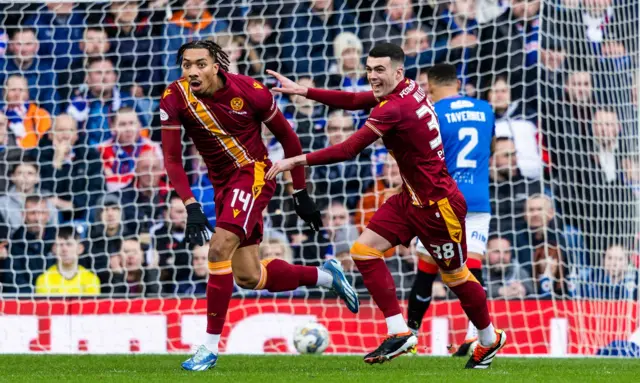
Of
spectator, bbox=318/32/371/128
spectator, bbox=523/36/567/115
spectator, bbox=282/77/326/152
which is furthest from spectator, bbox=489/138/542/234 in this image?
spectator, bbox=282/77/326/152

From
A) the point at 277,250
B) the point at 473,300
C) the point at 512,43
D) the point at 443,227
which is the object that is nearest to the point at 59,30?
the point at 277,250

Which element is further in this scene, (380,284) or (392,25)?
(392,25)

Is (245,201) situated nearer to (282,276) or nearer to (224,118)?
(224,118)

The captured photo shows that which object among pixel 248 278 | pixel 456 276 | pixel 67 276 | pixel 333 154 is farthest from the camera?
pixel 67 276

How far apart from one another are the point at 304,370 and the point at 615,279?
3.98 metres

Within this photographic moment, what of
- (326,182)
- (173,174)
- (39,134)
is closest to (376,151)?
(326,182)

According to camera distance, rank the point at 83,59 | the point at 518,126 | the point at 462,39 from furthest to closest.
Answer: the point at 83,59 < the point at 462,39 < the point at 518,126

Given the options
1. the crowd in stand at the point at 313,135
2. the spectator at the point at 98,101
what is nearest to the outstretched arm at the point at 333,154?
the crowd in stand at the point at 313,135

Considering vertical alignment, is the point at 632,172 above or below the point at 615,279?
above

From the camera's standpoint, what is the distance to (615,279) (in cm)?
923

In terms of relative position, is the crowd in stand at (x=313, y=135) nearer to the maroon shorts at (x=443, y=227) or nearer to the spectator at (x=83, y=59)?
the spectator at (x=83, y=59)

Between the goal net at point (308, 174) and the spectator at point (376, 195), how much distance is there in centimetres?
2

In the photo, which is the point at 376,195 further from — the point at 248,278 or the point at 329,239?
the point at 248,278

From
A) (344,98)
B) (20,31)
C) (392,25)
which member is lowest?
(344,98)
